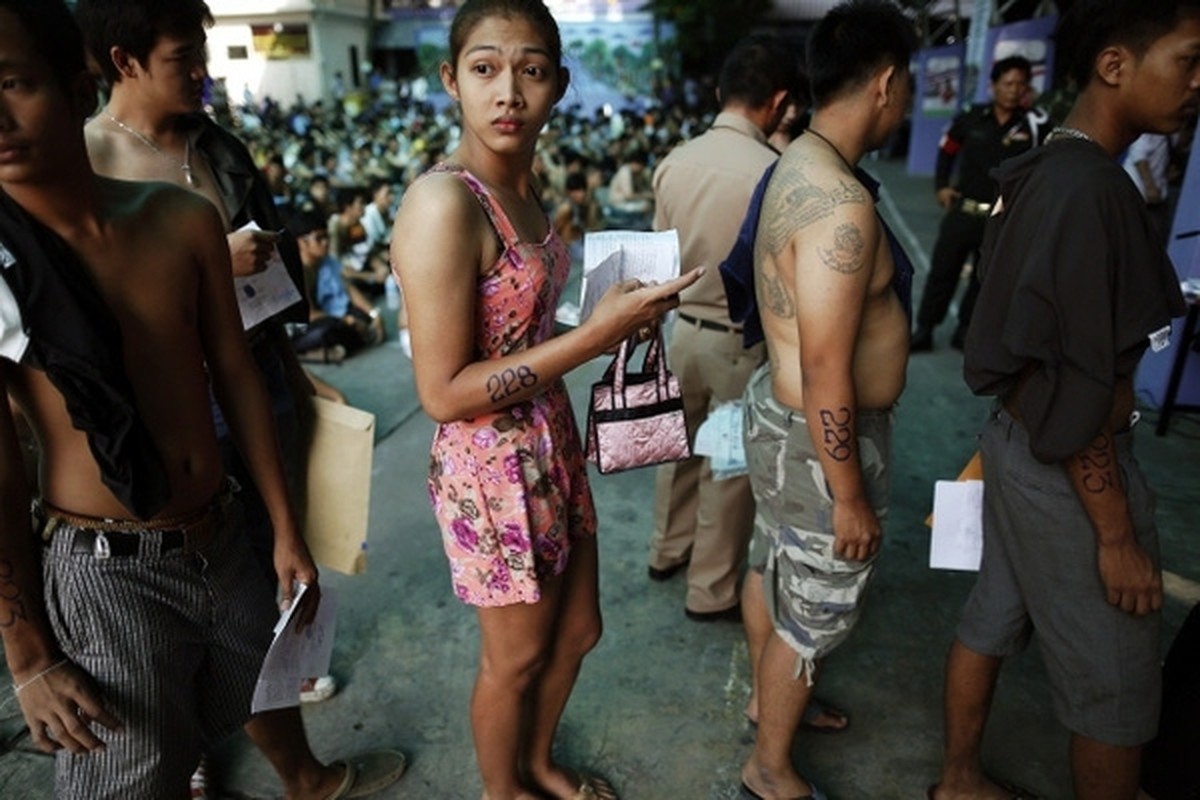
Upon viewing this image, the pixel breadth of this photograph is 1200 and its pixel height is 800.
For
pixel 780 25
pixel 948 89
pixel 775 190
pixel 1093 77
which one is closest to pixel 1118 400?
pixel 1093 77

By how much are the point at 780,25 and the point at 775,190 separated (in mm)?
32194

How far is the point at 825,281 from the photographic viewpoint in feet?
5.20

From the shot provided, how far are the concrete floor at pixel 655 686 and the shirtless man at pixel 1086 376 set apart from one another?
2.07ft

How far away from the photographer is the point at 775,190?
177 cm

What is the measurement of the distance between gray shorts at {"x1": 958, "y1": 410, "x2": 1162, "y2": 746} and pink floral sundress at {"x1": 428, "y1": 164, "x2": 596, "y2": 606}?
985mm

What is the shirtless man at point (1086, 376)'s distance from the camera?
1.39 metres

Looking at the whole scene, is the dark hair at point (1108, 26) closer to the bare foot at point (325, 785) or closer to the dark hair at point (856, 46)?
the dark hair at point (856, 46)

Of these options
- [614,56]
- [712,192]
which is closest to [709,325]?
[712,192]

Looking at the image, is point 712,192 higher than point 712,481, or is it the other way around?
point 712,192

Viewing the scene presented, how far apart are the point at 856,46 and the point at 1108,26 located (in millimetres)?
460

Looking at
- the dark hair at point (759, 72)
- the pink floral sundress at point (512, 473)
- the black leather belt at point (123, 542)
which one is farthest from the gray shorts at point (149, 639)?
the dark hair at point (759, 72)

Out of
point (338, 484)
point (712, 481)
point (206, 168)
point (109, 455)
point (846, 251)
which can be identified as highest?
point (206, 168)

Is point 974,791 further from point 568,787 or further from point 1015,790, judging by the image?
point 568,787

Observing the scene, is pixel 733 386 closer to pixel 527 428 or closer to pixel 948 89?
pixel 527 428
